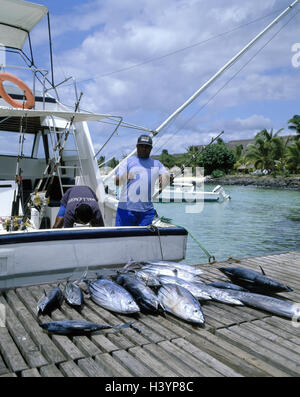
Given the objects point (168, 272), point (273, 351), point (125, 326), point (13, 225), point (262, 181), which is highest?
point (262, 181)

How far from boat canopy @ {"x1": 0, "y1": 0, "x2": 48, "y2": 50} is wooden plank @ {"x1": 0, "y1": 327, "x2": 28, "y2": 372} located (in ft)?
21.9

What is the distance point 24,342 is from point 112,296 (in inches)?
42.9

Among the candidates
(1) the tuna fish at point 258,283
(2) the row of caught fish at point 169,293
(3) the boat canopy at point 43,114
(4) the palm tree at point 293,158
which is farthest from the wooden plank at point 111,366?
(4) the palm tree at point 293,158

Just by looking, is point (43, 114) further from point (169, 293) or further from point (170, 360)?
point (170, 360)

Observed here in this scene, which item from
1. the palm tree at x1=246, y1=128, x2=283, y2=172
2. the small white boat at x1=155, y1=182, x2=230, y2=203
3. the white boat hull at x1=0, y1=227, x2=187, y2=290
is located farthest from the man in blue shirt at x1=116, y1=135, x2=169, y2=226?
the palm tree at x1=246, y1=128, x2=283, y2=172

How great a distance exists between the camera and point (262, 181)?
5559cm

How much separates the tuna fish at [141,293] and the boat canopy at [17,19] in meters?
6.16

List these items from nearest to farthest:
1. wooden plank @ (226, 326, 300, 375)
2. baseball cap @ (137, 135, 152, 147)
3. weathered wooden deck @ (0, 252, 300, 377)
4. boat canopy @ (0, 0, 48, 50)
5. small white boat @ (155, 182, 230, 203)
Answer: weathered wooden deck @ (0, 252, 300, 377)
wooden plank @ (226, 326, 300, 375)
baseball cap @ (137, 135, 152, 147)
boat canopy @ (0, 0, 48, 50)
small white boat @ (155, 182, 230, 203)

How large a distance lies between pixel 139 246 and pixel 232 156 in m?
71.6

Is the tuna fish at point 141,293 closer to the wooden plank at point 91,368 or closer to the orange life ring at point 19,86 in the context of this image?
the wooden plank at point 91,368

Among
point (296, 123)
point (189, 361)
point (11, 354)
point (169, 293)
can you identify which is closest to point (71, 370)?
point (11, 354)

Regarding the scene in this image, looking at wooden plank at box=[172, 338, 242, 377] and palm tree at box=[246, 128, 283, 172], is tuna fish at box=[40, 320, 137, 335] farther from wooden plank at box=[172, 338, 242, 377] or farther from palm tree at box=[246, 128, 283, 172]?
palm tree at box=[246, 128, 283, 172]

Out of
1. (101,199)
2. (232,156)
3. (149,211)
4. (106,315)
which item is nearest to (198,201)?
(101,199)

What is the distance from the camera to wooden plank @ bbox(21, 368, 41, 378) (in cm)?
282
